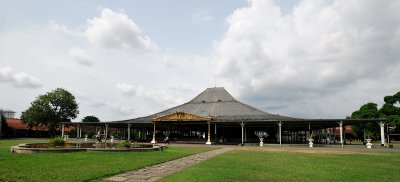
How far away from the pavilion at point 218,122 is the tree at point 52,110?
20.7m

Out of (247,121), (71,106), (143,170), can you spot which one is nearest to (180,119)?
(247,121)

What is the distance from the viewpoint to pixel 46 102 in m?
64.5

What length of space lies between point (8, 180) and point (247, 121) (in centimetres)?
2940

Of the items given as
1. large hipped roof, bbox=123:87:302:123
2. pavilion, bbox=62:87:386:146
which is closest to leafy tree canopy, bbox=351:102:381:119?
pavilion, bbox=62:87:386:146

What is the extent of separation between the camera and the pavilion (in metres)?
37.1

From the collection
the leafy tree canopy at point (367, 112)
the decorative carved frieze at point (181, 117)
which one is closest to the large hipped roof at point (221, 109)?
the decorative carved frieze at point (181, 117)

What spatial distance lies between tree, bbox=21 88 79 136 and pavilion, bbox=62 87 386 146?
20660mm

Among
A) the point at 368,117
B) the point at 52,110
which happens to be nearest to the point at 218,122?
the point at 368,117

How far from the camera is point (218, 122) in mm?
38219

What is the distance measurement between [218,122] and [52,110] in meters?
41.5

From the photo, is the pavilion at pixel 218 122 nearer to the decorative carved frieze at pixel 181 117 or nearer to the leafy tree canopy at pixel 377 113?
the decorative carved frieze at pixel 181 117

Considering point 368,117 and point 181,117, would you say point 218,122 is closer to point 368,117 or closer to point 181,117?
point 181,117

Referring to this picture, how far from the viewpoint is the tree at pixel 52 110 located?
6256cm

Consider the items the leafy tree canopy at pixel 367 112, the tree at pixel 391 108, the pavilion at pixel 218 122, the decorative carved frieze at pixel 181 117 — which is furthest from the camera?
the leafy tree canopy at pixel 367 112
